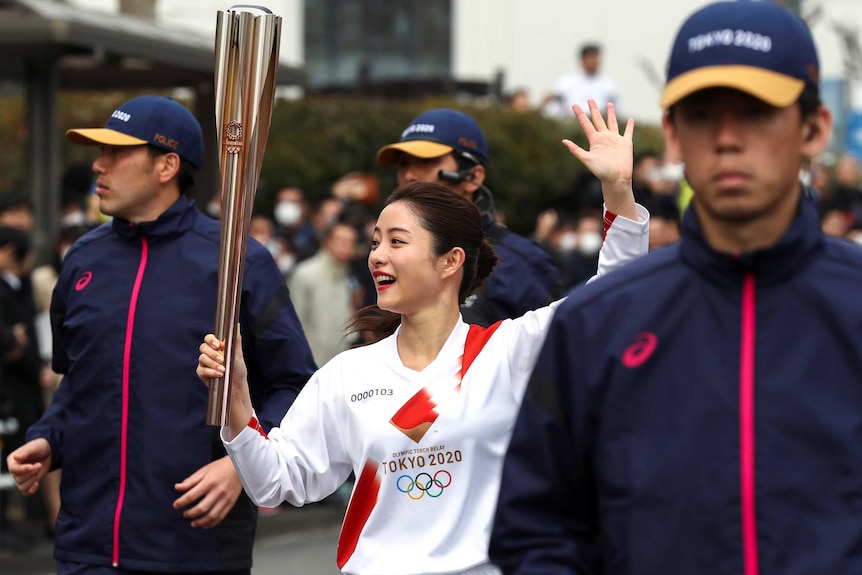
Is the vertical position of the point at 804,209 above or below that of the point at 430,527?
above

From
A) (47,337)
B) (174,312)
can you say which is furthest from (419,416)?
(47,337)

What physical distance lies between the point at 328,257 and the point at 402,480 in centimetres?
720

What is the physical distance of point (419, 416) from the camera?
3863 mm

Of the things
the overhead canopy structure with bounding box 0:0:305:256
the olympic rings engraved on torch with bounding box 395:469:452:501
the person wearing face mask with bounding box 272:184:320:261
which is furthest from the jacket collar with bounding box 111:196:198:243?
the person wearing face mask with bounding box 272:184:320:261

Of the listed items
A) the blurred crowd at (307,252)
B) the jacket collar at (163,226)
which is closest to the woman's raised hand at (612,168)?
the jacket collar at (163,226)

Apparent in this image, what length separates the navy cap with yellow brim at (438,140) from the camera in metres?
5.56

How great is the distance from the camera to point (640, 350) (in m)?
2.63

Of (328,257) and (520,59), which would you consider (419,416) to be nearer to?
(328,257)

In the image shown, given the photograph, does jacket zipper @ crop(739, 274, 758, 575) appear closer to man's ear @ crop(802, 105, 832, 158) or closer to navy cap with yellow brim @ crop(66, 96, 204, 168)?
man's ear @ crop(802, 105, 832, 158)

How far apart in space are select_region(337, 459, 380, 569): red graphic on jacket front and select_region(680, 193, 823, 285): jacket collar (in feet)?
4.69

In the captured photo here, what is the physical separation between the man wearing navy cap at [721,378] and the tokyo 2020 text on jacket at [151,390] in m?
2.30

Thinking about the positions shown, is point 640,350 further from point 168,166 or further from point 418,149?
point 418,149

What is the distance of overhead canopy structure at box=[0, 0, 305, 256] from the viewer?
10.8 metres

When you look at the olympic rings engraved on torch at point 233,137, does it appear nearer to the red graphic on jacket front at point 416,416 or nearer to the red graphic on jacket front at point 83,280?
the red graphic on jacket front at point 416,416
